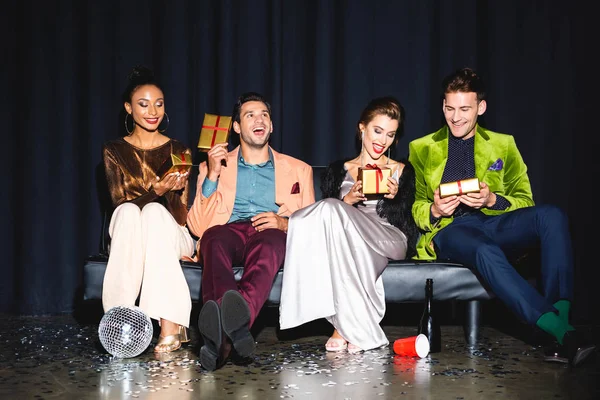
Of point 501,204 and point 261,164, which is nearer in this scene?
point 501,204

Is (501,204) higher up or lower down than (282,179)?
lower down

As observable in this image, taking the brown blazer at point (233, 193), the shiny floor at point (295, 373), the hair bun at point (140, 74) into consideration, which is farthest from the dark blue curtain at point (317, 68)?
the shiny floor at point (295, 373)

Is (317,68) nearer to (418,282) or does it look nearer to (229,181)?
(229,181)

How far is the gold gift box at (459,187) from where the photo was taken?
3486 millimetres

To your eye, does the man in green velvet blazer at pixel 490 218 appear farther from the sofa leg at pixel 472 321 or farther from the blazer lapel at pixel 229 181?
the blazer lapel at pixel 229 181

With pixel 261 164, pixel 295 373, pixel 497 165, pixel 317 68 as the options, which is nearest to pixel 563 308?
pixel 497 165

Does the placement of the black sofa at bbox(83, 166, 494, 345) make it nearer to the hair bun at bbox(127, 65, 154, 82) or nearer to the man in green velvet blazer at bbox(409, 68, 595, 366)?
the man in green velvet blazer at bbox(409, 68, 595, 366)

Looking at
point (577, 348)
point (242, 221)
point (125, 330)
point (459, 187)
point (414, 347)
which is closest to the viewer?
point (577, 348)

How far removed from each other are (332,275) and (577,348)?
1.05m

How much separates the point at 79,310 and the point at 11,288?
44 cm

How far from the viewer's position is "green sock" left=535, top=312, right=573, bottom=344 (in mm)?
3125

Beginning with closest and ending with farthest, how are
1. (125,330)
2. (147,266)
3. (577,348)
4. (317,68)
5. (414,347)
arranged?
(577,348)
(125,330)
(414,347)
(147,266)
(317,68)

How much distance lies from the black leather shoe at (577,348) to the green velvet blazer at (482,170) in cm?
83

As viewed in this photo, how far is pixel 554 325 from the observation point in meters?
3.13
